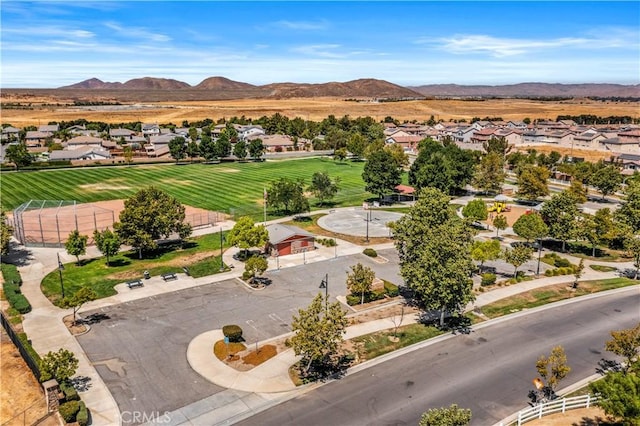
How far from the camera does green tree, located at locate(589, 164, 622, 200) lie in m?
87.0

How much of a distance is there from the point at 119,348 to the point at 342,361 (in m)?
17.0

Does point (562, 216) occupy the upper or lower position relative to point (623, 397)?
upper

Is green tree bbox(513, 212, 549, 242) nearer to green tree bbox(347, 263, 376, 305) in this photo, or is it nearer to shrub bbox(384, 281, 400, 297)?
shrub bbox(384, 281, 400, 297)

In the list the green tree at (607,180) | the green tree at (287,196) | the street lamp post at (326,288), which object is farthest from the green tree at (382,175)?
the green tree at (607,180)

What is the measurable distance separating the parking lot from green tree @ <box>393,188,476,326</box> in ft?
30.0

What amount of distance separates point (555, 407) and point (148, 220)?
4485cm

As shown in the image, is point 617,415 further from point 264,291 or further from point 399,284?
point 264,291

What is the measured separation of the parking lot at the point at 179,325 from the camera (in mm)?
32062

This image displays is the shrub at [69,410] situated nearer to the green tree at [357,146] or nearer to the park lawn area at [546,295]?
the park lawn area at [546,295]

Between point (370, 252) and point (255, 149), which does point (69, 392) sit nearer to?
point (370, 252)

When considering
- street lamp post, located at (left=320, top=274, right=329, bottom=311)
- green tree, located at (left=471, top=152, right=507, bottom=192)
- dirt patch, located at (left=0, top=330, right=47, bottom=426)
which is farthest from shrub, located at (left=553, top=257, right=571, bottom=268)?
dirt patch, located at (left=0, top=330, right=47, bottom=426)

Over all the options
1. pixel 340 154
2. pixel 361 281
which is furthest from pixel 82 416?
pixel 340 154

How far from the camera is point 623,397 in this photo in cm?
2281

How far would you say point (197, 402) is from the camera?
3058 centimetres
